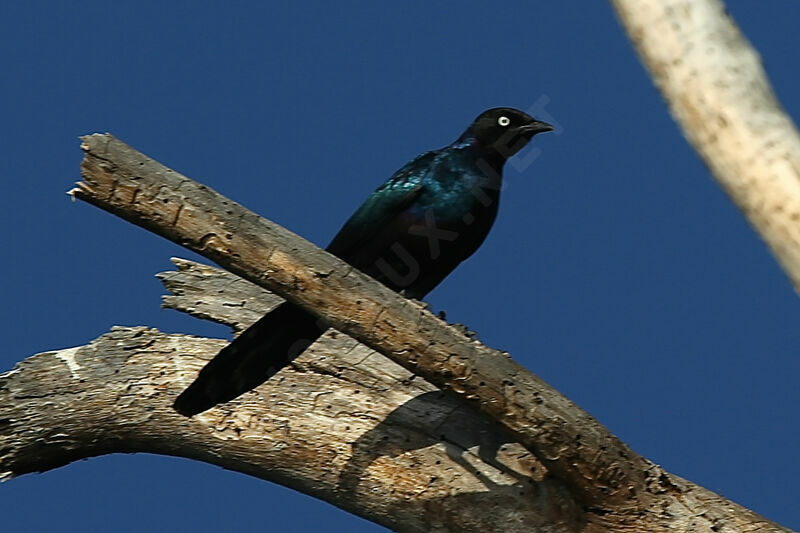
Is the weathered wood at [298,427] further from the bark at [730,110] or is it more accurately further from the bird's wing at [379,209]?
the bark at [730,110]

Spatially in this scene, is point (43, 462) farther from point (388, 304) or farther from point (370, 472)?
point (388, 304)

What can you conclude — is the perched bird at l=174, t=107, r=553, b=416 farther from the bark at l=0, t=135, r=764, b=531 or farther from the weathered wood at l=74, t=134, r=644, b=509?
the weathered wood at l=74, t=134, r=644, b=509

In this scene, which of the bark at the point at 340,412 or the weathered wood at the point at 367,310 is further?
the bark at the point at 340,412

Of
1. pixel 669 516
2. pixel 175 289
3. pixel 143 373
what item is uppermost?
pixel 175 289

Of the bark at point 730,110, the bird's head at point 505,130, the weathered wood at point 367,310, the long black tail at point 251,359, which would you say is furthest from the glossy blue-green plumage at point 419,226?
the bark at point 730,110

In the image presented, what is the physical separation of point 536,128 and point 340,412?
194cm

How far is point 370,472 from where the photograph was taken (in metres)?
6.73

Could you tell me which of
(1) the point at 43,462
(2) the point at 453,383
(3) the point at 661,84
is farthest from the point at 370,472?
(3) the point at 661,84

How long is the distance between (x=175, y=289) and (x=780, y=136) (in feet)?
14.7

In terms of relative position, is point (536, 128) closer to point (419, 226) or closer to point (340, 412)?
point (419, 226)

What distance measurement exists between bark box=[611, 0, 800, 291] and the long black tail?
2944 millimetres

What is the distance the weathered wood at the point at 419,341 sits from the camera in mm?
5035

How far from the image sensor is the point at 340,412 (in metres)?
6.96

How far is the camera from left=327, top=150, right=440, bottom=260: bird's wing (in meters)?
6.86
